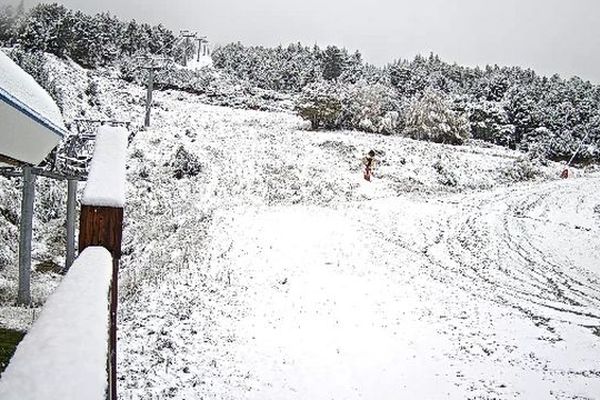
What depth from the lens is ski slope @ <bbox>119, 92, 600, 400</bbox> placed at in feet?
29.7

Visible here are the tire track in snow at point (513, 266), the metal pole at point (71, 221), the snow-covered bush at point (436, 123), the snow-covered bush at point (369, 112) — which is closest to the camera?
the tire track in snow at point (513, 266)

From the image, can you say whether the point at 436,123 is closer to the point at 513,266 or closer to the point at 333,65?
the point at 513,266

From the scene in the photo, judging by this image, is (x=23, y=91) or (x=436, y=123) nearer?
(x=23, y=91)

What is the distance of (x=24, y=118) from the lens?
446 cm

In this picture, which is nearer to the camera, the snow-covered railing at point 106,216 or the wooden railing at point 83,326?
the wooden railing at point 83,326

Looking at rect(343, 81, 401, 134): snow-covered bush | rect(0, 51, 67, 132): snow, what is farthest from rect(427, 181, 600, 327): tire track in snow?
rect(343, 81, 401, 134): snow-covered bush

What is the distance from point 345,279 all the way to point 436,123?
30.5m

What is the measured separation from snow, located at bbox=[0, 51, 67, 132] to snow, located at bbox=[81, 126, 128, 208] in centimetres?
112

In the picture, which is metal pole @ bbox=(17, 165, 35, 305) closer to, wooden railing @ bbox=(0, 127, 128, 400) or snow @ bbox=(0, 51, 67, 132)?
snow @ bbox=(0, 51, 67, 132)

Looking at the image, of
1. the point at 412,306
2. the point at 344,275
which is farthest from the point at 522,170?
the point at 412,306

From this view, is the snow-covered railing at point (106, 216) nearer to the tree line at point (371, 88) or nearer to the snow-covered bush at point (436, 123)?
the tree line at point (371, 88)

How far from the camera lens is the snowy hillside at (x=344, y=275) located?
9.08m

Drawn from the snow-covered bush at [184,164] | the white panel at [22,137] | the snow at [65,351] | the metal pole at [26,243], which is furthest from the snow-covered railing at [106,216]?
the snow-covered bush at [184,164]

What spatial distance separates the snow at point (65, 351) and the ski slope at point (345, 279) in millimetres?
6786
